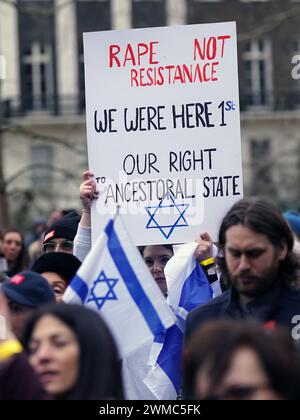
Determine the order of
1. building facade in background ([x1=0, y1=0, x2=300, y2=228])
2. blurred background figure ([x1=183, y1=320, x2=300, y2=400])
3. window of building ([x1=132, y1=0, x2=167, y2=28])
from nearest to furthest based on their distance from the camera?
blurred background figure ([x1=183, y1=320, x2=300, y2=400]) → building facade in background ([x1=0, y1=0, x2=300, y2=228]) → window of building ([x1=132, y1=0, x2=167, y2=28])

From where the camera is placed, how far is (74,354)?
467cm

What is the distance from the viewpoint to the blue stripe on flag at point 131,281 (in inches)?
232

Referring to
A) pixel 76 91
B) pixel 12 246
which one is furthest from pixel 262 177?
pixel 12 246

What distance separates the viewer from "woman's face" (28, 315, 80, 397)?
185 inches

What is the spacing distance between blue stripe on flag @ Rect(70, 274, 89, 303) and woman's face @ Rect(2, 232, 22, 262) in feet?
19.8

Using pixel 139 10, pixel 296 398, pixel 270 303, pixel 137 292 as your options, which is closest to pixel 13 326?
pixel 137 292

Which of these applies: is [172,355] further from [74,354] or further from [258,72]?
[258,72]

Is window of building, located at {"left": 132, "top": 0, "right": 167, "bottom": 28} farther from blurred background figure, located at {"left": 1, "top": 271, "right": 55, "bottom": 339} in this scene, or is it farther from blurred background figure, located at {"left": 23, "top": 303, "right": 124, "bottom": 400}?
blurred background figure, located at {"left": 23, "top": 303, "right": 124, "bottom": 400}

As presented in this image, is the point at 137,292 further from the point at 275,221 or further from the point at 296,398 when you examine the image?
the point at 296,398

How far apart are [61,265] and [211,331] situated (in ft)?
8.99

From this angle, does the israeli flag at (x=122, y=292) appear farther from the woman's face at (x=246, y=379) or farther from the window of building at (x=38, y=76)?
the window of building at (x=38, y=76)

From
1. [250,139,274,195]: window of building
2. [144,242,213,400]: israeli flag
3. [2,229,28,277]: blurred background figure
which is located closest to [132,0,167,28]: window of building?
[250,139,274,195]: window of building

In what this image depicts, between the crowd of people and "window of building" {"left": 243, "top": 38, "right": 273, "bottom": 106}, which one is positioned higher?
"window of building" {"left": 243, "top": 38, "right": 273, "bottom": 106}
